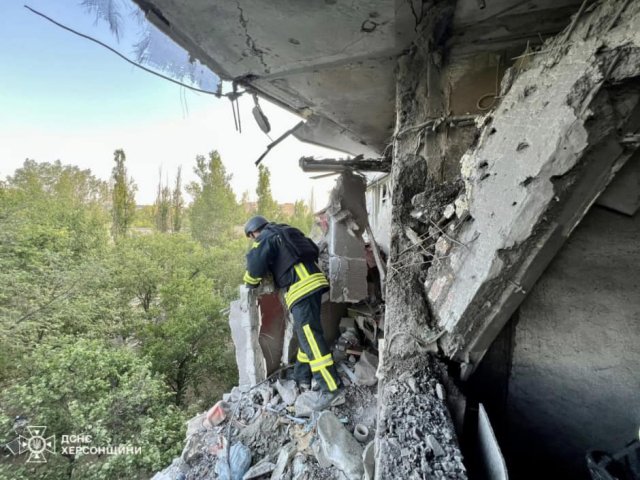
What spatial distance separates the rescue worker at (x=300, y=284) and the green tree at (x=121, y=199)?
17996mm

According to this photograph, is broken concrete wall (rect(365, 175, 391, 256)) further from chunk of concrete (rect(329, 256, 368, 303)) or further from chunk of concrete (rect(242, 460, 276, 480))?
chunk of concrete (rect(242, 460, 276, 480))

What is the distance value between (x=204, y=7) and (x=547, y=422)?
3476 mm

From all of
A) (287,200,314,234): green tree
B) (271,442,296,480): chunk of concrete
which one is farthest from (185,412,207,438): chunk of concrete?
(287,200,314,234): green tree

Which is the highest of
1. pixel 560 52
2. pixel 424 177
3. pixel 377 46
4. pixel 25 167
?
pixel 25 167

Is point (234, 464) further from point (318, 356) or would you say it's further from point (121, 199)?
point (121, 199)

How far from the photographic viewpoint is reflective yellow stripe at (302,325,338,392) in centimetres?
264

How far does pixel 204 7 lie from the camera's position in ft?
5.98

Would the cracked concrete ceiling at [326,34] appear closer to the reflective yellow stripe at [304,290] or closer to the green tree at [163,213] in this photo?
the reflective yellow stripe at [304,290]

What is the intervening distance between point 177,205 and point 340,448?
85.6 feet

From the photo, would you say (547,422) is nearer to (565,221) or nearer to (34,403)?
(565,221)

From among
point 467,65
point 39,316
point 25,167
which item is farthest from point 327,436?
point 25,167

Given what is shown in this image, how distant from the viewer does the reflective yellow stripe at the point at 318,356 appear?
104 inches

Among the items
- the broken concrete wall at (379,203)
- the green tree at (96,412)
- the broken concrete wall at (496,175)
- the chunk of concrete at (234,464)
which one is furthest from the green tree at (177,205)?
the broken concrete wall at (496,175)

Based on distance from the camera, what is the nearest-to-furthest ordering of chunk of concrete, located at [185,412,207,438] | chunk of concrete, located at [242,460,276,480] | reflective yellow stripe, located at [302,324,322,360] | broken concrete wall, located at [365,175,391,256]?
chunk of concrete, located at [242,460,276,480] → chunk of concrete, located at [185,412,207,438] → reflective yellow stripe, located at [302,324,322,360] → broken concrete wall, located at [365,175,391,256]
